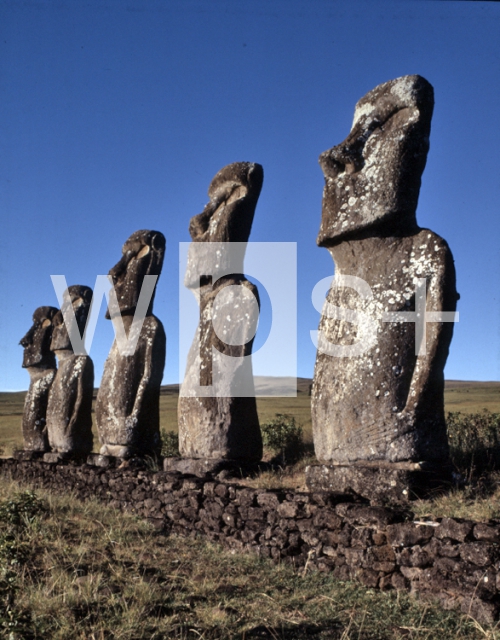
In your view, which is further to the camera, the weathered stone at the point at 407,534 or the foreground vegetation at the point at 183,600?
the weathered stone at the point at 407,534

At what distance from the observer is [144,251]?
1057cm

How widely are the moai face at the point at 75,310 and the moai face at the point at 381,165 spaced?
7.10m

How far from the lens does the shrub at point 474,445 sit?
6.75m

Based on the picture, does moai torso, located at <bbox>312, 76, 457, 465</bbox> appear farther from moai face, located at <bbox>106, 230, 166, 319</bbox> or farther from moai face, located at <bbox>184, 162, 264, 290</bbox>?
moai face, located at <bbox>106, 230, 166, 319</bbox>

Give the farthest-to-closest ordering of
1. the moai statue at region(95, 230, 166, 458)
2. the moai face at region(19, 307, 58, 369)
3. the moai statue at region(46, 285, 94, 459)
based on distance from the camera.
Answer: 1. the moai face at region(19, 307, 58, 369)
2. the moai statue at region(46, 285, 94, 459)
3. the moai statue at region(95, 230, 166, 458)

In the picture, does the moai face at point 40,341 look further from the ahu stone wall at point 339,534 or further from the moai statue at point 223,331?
the ahu stone wall at point 339,534

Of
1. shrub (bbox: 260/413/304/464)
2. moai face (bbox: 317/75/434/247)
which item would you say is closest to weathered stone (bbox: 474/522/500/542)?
moai face (bbox: 317/75/434/247)

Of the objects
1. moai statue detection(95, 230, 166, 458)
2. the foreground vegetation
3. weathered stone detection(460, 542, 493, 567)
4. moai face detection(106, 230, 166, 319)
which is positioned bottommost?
the foreground vegetation

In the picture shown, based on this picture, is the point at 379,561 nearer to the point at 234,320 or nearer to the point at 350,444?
the point at 350,444

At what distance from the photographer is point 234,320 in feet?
26.9

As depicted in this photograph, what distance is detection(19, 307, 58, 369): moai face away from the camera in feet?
43.1

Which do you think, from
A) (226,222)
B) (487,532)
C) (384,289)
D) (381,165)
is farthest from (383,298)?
(226,222)

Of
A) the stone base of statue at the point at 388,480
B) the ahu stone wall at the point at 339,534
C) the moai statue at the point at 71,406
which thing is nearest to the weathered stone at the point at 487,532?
the ahu stone wall at the point at 339,534

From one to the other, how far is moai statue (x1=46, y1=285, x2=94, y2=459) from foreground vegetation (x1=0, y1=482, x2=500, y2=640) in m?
4.49
